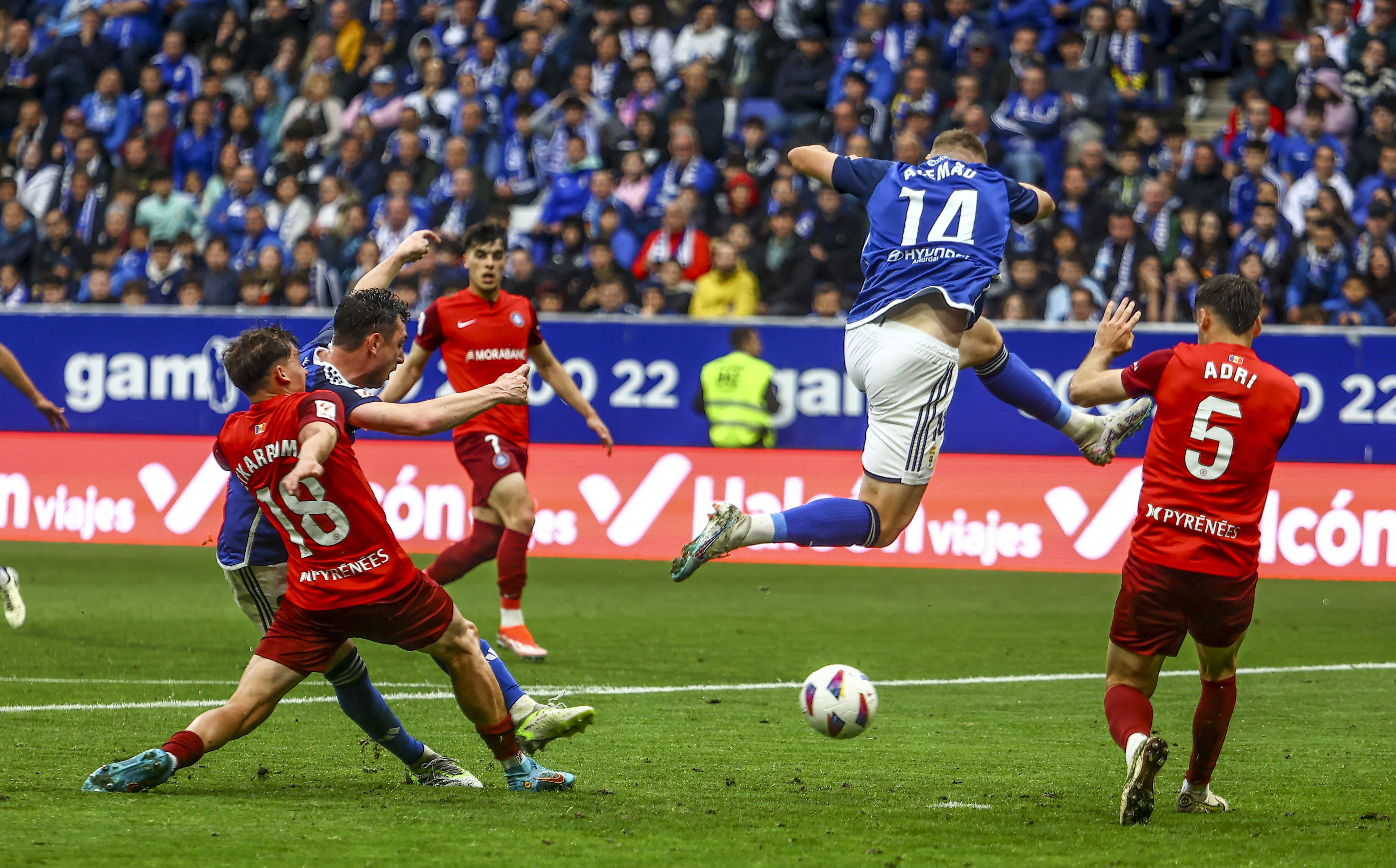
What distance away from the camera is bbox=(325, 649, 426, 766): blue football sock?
6055 millimetres

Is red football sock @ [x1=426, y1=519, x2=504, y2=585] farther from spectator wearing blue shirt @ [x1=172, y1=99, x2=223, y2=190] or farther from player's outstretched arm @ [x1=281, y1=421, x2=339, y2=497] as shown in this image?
spectator wearing blue shirt @ [x1=172, y1=99, x2=223, y2=190]

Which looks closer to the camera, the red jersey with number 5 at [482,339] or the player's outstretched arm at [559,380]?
the red jersey with number 5 at [482,339]

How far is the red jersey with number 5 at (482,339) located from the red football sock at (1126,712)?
526 cm

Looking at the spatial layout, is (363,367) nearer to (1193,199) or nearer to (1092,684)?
(1092,684)

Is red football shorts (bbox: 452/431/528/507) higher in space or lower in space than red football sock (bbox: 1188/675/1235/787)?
lower

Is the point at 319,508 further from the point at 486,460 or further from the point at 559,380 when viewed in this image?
the point at 559,380

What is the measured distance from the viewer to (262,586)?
6.70 metres

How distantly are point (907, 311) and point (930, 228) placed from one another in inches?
13.8

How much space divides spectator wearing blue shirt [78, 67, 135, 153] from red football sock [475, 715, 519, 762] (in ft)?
54.2

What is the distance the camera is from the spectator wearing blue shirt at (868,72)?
58.6 feet

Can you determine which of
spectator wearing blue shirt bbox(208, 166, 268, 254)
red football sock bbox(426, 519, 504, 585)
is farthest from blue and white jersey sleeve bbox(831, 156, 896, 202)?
spectator wearing blue shirt bbox(208, 166, 268, 254)

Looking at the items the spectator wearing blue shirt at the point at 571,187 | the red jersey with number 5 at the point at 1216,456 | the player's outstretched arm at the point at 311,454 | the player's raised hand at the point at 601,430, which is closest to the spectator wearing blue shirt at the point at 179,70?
the spectator wearing blue shirt at the point at 571,187

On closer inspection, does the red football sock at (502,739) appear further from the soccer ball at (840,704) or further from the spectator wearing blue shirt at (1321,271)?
the spectator wearing blue shirt at (1321,271)

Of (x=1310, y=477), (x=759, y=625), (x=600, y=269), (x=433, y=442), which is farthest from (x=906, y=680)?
(x=600, y=269)
